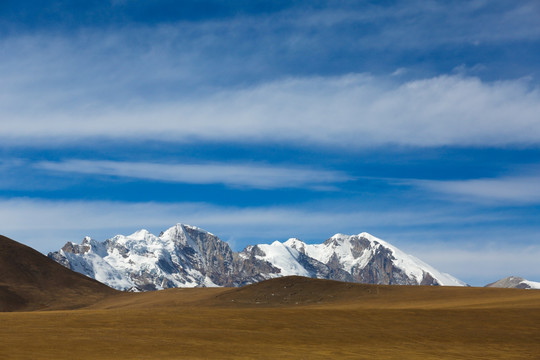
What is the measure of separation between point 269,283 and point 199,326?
71842 mm

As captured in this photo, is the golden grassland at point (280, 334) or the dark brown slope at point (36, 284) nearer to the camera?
the golden grassland at point (280, 334)

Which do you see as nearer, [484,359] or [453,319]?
[484,359]

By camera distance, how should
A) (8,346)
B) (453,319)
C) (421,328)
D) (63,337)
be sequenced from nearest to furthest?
(8,346) → (63,337) → (421,328) → (453,319)

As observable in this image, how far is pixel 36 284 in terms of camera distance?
165 m

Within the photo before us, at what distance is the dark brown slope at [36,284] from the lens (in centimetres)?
15262

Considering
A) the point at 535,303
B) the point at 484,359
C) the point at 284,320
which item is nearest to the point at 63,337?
the point at 284,320

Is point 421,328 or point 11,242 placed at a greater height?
point 11,242

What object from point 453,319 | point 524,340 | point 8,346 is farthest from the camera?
point 453,319

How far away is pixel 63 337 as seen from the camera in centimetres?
4462

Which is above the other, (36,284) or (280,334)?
(36,284)

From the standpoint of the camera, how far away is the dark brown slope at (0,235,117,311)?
152625 mm

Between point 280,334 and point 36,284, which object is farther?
point 36,284

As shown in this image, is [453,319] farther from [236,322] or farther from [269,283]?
[269,283]

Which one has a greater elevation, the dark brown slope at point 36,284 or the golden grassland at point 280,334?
the dark brown slope at point 36,284
